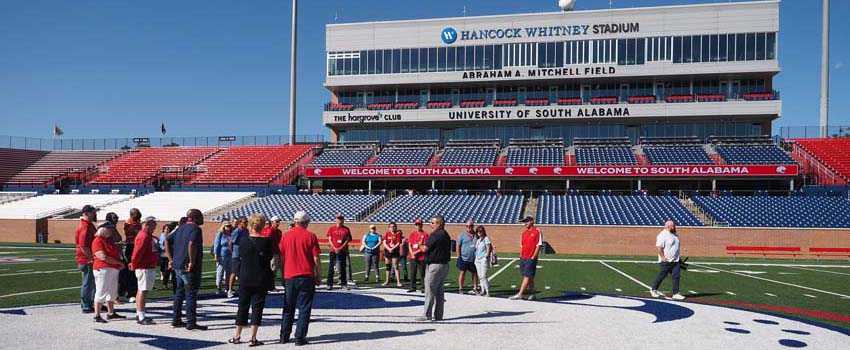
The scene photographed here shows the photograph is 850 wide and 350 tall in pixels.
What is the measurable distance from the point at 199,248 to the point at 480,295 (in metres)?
6.51

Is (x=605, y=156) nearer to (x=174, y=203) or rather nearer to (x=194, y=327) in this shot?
(x=174, y=203)

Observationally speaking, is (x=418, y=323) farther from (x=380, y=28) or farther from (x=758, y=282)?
(x=380, y=28)

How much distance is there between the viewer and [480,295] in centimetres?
1327

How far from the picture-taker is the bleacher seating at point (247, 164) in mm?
46188

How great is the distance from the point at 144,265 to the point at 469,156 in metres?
35.5

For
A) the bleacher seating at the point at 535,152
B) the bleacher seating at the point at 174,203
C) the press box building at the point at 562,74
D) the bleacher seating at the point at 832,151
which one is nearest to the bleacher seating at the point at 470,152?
the press box building at the point at 562,74

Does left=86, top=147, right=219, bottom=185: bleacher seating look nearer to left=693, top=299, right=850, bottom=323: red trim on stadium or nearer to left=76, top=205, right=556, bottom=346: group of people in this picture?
left=76, top=205, right=556, bottom=346: group of people

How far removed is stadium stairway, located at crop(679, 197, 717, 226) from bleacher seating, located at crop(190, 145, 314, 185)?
28.4 meters

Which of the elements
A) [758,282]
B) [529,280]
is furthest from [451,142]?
[529,280]

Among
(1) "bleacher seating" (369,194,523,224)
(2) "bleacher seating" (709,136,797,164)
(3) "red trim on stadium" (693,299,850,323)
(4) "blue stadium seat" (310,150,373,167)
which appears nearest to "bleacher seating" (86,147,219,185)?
(4) "blue stadium seat" (310,150,373,167)

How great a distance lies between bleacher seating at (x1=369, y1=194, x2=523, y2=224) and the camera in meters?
34.4

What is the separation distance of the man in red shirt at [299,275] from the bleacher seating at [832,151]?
41423 millimetres

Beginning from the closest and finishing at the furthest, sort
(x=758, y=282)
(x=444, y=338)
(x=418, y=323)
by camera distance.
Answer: (x=444, y=338) < (x=418, y=323) < (x=758, y=282)

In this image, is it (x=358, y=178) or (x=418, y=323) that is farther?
(x=358, y=178)
